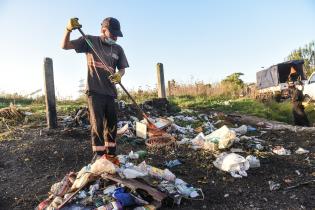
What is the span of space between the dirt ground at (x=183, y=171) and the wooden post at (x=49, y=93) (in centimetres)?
23

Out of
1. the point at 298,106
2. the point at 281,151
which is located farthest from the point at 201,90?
the point at 281,151

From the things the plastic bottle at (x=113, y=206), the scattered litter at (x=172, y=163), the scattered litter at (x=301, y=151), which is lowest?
the plastic bottle at (x=113, y=206)

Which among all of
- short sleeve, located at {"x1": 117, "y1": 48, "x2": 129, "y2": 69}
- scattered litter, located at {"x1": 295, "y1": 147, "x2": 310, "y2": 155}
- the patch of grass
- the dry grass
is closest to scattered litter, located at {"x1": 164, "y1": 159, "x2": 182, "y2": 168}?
short sleeve, located at {"x1": 117, "y1": 48, "x2": 129, "y2": 69}

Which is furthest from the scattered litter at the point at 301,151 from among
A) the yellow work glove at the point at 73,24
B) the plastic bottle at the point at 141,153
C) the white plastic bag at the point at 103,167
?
the yellow work glove at the point at 73,24

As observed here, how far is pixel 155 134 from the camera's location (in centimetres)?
608

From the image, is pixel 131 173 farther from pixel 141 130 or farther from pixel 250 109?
pixel 250 109

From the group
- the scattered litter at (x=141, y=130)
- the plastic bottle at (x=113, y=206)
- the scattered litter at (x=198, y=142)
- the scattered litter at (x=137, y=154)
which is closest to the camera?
the plastic bottle at (x=113, y=206)

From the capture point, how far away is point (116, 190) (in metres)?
3.92

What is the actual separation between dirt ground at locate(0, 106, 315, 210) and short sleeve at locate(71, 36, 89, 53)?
1.61 meters

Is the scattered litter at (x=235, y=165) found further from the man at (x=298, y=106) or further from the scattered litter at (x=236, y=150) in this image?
the man at (x=298, y=106)

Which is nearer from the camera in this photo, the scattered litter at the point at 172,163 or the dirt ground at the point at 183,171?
the dirt ground at the point at 183,171

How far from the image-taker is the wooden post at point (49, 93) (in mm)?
6809

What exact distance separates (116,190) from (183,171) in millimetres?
1309

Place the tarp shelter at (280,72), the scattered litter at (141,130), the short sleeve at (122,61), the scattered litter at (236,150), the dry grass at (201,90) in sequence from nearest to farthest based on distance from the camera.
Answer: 1. the short sleeve at (122,61)
2. the scattered litter at (236,150)
3. the scattered litter at (141,130)
4. the dry grass at (201,90)
5. the tarp shelter at (280,72)
